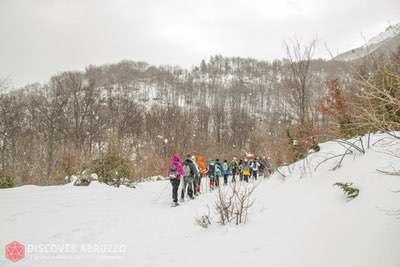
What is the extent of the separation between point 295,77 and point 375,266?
29.4 ft

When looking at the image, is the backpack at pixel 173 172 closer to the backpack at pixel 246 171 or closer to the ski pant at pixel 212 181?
the ski pant at pixel 212 181

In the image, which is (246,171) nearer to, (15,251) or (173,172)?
(173,172)

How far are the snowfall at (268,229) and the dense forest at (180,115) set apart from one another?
105cm

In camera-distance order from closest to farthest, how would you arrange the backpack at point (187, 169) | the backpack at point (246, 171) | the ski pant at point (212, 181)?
the backpack at point (187, 169), the ski pant at point (212, 181), the backpack at point (246, 171)

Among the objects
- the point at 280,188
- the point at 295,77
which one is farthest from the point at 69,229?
the point at 295,77

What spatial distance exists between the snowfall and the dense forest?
3.43 feet

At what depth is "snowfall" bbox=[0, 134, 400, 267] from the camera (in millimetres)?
3430

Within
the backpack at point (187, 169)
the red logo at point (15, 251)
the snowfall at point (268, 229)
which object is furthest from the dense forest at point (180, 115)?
the red logo at point (15, 251)

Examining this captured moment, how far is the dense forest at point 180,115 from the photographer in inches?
253

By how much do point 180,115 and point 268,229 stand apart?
44.5 meters

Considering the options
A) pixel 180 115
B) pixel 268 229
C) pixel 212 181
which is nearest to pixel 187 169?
pixel 212 181

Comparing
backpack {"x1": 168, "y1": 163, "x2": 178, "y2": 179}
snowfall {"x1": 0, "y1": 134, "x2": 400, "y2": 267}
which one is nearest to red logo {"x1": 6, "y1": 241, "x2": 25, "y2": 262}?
snowfall {"x1": 0, "y1": 134, "x2": 400, "y2": 267}

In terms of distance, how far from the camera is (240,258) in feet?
13.1

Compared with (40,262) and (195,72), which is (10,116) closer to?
(40,262)
